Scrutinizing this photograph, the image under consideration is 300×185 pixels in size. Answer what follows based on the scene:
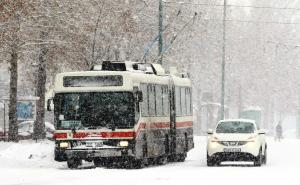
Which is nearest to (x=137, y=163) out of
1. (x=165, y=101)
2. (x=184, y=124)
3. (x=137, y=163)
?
(x=137, y=163)

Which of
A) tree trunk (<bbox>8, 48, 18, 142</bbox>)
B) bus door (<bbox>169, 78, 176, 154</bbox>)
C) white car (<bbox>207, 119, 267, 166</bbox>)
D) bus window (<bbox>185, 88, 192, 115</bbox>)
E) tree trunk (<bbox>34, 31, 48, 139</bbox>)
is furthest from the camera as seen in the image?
tree trunk (<bbox>34, 31, 48, 139</bbox>)

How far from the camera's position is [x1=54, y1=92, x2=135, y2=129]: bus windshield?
1079 inches

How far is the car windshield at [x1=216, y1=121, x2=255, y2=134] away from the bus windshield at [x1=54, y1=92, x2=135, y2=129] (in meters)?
4.16

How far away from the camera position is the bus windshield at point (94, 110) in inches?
1079

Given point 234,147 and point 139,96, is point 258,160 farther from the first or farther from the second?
point 139,96

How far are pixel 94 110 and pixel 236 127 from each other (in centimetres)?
528

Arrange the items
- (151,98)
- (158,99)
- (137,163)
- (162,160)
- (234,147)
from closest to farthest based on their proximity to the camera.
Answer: (137,163) → (234,147) → (151,98) → (158,99) → (162,160)

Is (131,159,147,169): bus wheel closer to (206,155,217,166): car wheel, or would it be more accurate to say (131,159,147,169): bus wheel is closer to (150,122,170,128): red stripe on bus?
(150,122,170,128): red stripe on bus

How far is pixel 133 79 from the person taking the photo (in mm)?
27766

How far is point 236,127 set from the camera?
3078cm

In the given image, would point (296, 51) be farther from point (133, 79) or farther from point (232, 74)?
point (133, 79)

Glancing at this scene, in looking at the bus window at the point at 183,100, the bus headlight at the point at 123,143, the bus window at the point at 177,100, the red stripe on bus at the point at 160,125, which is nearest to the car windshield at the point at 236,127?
the red stripe on bus at the point at 160,125

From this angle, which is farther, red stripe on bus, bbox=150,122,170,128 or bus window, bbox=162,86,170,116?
bus window, bbox=162,86,170,116

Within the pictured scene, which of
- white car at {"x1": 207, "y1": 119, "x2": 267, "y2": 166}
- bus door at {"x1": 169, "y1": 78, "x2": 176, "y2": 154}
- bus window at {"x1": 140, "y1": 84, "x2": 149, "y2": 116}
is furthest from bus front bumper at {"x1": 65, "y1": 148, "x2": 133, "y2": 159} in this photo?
bus door at {"x1": 169, "y1": 78, "x2": 176, "y2": 154}
